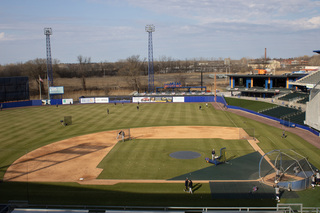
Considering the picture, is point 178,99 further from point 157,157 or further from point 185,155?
point 157,157

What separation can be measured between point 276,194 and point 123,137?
2254 cm

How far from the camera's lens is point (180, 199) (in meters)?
21.2

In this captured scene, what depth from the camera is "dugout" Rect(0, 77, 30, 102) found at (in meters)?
76.0

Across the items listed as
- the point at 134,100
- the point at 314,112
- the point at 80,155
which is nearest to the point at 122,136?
the point at 80,155

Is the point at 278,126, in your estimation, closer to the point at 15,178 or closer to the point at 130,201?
the point at 130,201

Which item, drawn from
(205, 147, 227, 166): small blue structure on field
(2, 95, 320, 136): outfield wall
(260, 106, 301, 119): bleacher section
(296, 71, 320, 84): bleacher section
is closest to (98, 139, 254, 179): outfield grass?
(205, 147, 227, 166): small blue structure on field

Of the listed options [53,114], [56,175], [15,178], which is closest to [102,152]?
[56,175]

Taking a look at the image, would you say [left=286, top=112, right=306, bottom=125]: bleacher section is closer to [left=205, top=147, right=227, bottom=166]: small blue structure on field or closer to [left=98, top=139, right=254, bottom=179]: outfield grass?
[left=98, top=139, right=254, bottom=179]: outfield grass

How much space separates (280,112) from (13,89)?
228 ft

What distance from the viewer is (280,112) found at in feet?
177

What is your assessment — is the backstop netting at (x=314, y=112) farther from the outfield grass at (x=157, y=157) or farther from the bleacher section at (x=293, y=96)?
the bleacher section at (x=293, y=96)

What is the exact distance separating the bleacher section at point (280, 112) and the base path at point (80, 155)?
41.4 feet

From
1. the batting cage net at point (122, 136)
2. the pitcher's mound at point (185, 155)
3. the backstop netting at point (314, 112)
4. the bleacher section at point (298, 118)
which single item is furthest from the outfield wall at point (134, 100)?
the backstop netting at point (314, 112)

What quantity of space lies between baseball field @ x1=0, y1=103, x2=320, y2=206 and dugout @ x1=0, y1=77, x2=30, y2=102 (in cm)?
2548
